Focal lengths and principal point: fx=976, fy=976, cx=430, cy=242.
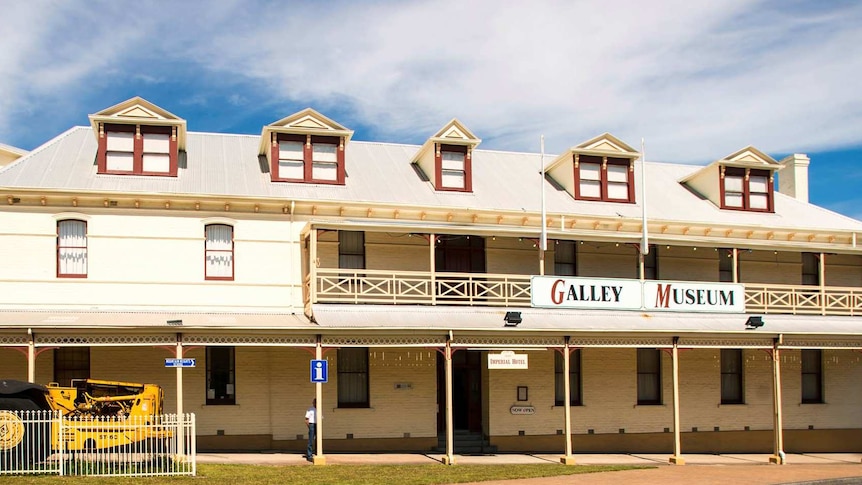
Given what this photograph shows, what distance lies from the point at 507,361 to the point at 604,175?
840cm

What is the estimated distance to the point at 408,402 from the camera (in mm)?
26297

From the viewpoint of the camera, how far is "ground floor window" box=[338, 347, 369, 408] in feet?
85.4

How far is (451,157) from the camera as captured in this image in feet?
94.6

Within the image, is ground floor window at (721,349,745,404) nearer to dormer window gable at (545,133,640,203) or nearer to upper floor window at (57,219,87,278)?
dormer window gable at (545,133,640,203)

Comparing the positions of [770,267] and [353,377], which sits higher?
[770,267]

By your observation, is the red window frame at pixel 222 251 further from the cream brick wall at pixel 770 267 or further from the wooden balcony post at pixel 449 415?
the cream brick wall at pixel 770 267

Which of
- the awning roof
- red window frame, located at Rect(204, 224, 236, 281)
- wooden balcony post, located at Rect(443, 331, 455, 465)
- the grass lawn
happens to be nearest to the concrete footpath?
wooden balcony post, located at Rect(443, 331, 455, 465)

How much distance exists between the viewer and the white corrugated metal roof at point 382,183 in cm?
2531

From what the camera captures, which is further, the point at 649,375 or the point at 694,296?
the point at 649,375

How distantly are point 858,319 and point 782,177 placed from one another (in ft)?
25.5

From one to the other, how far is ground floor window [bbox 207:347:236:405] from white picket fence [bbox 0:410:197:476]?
4.62m

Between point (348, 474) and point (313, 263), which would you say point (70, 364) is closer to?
point (313, 263)

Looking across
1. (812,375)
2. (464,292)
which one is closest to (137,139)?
(464,292)

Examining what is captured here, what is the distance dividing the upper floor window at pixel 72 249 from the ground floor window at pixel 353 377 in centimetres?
698
